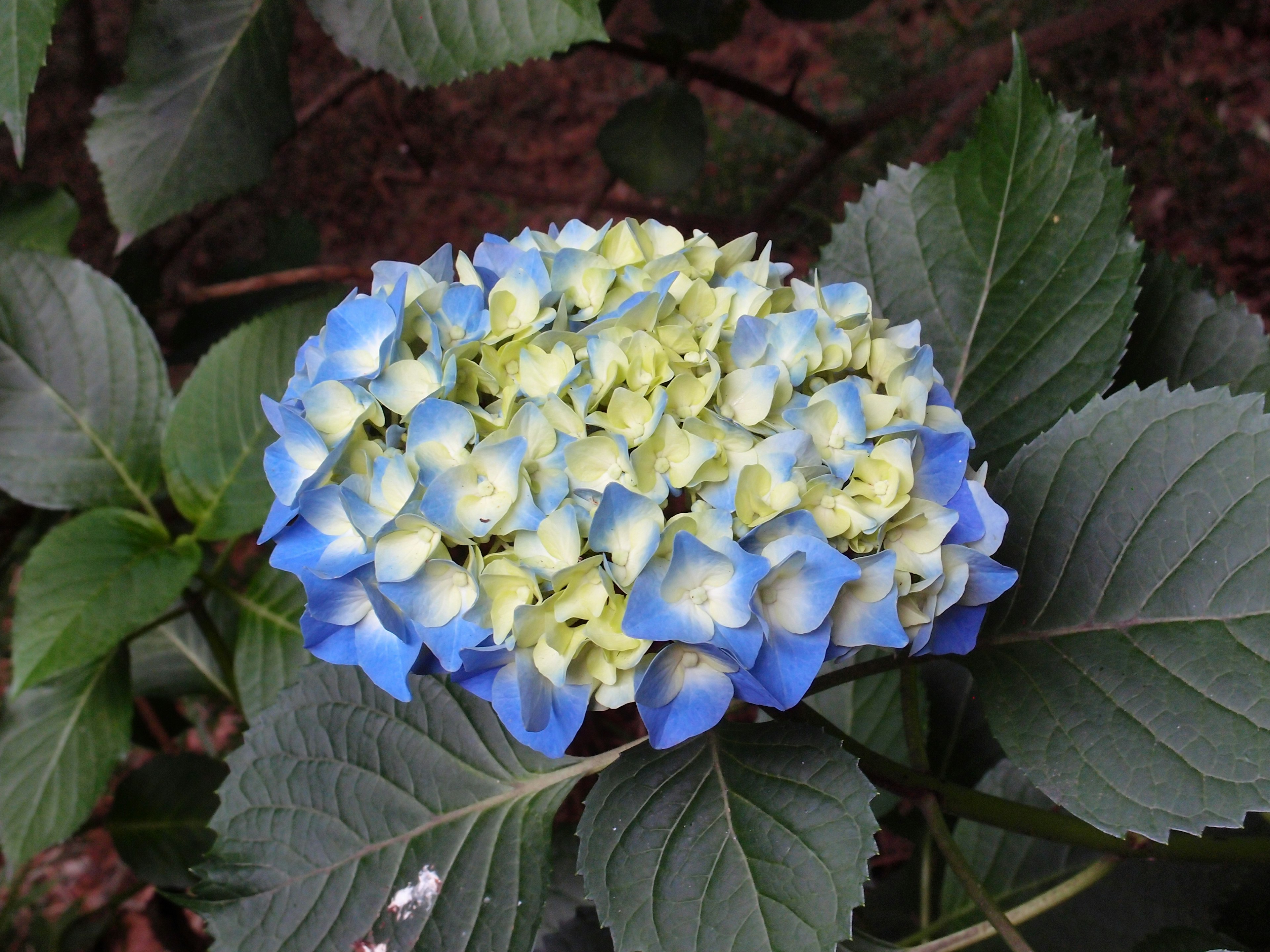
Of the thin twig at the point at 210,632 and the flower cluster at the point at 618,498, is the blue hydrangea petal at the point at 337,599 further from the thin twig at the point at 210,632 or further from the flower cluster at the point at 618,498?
the thin twig at the point at 210,632

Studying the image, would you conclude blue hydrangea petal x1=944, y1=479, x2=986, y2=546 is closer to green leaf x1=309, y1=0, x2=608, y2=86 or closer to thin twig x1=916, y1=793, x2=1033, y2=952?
thin twig x1=916, y1=793, x2=1033, y2=952

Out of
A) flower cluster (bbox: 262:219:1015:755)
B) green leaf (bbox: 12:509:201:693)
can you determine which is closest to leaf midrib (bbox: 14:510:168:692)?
→ green leaf (bbox: 12:509:201:693)

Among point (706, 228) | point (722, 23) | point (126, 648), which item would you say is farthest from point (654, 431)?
point (722, 23)

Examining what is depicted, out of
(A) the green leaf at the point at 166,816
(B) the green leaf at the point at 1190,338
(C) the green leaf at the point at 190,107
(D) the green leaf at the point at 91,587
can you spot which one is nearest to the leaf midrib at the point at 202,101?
(C) the green leaf at the point at 190,107

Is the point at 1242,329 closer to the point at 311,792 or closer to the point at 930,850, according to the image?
the point at 930,850

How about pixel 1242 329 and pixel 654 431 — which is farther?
pixel 1242 329

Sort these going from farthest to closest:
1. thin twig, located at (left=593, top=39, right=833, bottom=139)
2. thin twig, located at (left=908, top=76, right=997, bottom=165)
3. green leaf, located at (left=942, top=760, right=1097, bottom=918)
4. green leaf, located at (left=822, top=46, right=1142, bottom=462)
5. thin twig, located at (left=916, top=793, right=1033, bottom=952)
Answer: thin twig, located at (left=593, top=39, right=833, bottom=139), thin twig, located at (left=908, top=76, right=997, bottom=165), green leaf, located at (left=942, top=760, right=1097, bottom=918), green leaf, located at (left=822, top=46, right=1142, bottom=462), thin twig, located at (left=916, top=793, right=1033, bottom=952)

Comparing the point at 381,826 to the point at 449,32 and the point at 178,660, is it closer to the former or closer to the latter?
the point at 449,32
